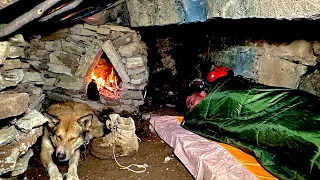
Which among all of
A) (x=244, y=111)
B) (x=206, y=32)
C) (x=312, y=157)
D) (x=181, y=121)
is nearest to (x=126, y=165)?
(x=181, y=121)

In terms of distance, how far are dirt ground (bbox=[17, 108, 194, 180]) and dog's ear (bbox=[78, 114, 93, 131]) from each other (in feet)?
1.40

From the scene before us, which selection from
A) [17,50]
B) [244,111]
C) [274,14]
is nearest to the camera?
[274,14]

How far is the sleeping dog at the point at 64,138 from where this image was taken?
3.26 meters

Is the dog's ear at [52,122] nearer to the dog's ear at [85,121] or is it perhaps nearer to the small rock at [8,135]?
the dog's ear at [85,121]

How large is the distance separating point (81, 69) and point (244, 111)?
12.7 ft

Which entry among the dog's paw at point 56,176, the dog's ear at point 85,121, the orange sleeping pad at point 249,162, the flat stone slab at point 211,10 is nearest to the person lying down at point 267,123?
the orange sleeping pad at point 249,162

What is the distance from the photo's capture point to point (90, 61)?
561 cm

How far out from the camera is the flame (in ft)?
20.6

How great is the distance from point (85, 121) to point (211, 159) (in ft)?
6.10

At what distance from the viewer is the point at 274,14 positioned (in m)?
2.70

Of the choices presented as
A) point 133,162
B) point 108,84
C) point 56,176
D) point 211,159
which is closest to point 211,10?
point 211,159

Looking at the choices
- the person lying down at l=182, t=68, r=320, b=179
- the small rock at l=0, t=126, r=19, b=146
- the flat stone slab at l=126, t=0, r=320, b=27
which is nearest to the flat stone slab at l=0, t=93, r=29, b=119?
the small rock at l=0, t=126, r=19, b=146

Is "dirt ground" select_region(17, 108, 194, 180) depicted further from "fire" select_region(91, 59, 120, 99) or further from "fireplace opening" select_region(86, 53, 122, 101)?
"fire" select_region(91, 59, 120, 99)

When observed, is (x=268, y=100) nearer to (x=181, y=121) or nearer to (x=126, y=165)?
(x=181, y=121)
